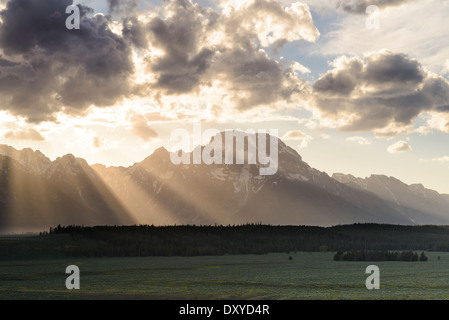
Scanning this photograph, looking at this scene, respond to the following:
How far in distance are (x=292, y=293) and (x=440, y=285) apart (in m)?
28.0

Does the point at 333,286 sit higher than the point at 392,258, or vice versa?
the point at 392,258

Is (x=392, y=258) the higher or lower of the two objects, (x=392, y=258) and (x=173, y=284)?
the higher

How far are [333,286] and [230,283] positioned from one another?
16098 mm
